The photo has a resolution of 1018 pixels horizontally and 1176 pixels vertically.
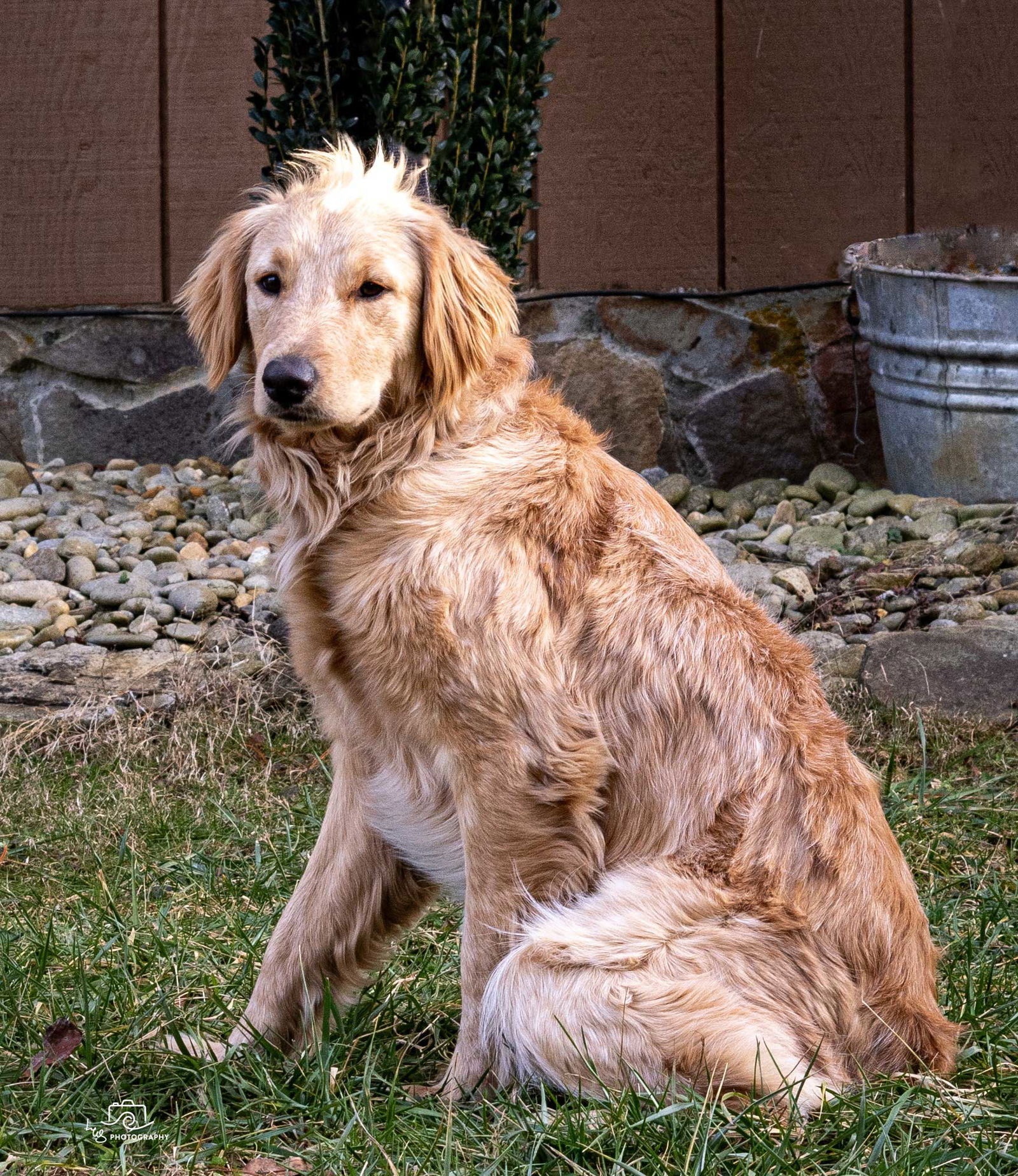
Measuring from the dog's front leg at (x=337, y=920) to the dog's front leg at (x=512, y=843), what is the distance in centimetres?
33

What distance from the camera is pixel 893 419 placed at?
5.59 metres

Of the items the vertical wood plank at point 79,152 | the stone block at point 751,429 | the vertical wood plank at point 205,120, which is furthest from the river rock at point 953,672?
the vertical wood plank at point 79,152

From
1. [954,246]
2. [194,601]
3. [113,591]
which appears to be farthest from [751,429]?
[113,591]

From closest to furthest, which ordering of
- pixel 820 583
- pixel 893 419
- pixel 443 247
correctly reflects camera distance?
pixel 443 247 < pixel 820 583 < pixel 893 419

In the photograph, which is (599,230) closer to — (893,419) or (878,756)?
(893,419)

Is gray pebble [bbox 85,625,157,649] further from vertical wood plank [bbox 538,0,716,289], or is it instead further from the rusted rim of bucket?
the rusted rim of bucket

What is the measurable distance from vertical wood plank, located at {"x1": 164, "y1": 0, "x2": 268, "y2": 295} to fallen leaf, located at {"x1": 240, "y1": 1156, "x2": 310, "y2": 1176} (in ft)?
14.0

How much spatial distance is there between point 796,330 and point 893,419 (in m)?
0.62

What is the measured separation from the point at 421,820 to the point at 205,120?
4171 mm

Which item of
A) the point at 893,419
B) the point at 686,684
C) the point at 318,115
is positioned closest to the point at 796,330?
the point at 893,419

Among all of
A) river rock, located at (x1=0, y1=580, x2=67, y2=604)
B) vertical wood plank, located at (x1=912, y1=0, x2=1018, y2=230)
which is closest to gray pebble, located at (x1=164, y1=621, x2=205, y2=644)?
river rock, located at (x1=0, y1=580, x2=67, y2=604)

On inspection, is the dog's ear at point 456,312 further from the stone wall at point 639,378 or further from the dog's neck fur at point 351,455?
the stone wall at point 639,378

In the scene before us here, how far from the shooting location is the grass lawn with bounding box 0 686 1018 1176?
2.15m

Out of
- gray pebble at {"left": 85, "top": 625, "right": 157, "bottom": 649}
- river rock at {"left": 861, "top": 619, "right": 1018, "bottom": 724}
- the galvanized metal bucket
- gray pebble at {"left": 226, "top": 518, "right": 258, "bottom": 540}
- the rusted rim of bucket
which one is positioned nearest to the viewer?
river rock at {"left": 861, "top": 619, "right": 1018, "bottom": 724}
